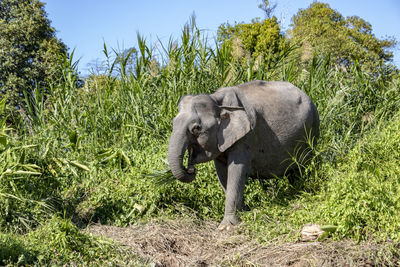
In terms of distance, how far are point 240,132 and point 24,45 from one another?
46.7 feet

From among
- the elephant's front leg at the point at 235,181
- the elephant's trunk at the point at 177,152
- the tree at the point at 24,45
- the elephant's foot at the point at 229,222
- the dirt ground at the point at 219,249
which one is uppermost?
the tree at the point at 24,45

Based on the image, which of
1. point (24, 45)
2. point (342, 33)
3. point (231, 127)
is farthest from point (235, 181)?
point (342, 33)

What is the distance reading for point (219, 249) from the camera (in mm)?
5219

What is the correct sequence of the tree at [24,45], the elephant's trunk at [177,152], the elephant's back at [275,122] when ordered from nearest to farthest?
the elephant's trunk at [177,152], the elephant's back at [275,122], the tree at [24,45]

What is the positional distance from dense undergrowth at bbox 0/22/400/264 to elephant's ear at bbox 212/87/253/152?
2.78 feet

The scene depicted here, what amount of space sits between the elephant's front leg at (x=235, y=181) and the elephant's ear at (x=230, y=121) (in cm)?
15

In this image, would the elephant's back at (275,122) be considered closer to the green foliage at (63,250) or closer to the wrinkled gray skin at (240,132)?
the wrinkled gray skin at (240,132)

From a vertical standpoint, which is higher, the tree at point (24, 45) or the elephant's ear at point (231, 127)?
the tree at point (24, 45)

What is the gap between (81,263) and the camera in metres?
4.54

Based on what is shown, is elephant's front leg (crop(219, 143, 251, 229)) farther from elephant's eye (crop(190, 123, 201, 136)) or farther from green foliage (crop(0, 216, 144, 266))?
green foliage (crop(0, 216, 144, 266))

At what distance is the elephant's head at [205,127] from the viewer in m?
5.39

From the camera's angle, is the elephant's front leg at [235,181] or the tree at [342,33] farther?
the tree at [342,33]

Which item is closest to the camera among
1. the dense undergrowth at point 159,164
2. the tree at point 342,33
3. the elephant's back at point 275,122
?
the dense undergrowth at point 159,164

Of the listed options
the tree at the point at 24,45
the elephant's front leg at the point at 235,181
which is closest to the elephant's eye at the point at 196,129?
the elephant's front leg at the point at 235,181
